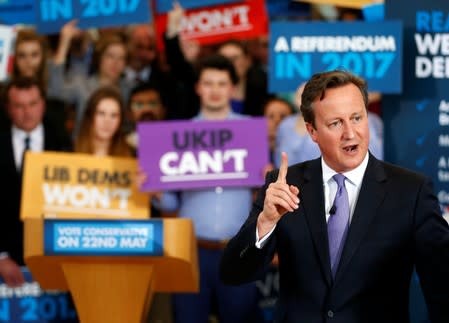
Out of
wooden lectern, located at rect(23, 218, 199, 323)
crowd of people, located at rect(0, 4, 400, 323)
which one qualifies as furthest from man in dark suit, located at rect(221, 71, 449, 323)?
crowd of people, located at rect(0, 4, 400, 323)

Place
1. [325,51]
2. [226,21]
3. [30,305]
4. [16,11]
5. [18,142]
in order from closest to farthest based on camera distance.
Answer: [325,51]
[30,305]
[18,142]
[226,21]
[16,11]

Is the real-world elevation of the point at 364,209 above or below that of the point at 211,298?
above

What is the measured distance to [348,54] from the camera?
514 centimetres

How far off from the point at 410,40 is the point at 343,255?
85.7 inches

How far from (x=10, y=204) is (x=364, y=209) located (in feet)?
11.3

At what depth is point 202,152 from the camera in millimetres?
5707

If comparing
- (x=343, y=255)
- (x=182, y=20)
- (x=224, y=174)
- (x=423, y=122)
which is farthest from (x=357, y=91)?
(x=182, y=20)

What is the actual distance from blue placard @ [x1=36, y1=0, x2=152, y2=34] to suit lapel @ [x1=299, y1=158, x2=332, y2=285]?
321 cm

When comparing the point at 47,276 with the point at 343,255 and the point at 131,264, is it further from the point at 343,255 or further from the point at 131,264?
the point at 343,255

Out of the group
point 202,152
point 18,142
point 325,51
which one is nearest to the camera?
point 325,51

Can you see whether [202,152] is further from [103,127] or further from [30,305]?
[30,305]

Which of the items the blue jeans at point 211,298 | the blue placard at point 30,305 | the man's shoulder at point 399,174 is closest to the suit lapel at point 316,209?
the man's shoulder at point 399,174

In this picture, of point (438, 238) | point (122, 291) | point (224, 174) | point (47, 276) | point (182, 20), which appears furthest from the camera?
point (182, 20)

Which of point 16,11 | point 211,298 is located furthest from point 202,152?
point 16,11
